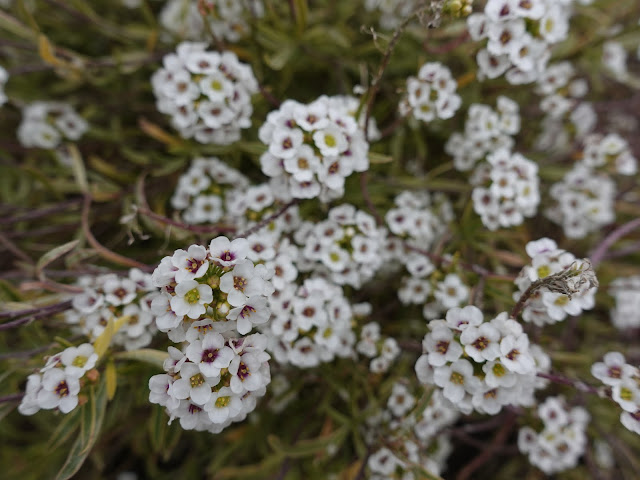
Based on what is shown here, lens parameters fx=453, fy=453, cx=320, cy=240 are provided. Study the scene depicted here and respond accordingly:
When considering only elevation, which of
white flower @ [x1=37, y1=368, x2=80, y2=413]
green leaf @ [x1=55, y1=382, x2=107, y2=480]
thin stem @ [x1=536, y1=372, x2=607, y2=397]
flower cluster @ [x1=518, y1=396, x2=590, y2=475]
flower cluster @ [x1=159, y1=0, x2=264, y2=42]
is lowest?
flower cluster @ [x1=518, y1=396, x2=590, y2=475]

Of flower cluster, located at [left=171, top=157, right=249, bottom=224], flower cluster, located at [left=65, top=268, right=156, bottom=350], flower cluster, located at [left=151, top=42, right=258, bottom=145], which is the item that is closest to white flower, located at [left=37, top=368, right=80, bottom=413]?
flower cluster, located at [left=65, top=268, right=156, bottom=350]

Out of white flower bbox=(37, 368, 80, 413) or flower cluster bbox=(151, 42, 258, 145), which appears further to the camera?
flower cluster bbox=(151, 42, 258, 145)

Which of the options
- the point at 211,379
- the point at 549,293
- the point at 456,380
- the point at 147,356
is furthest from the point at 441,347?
the point at 147,356

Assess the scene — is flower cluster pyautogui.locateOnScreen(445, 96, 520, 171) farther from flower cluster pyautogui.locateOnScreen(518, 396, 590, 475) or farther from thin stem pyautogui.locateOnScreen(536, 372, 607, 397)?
flower cluster pyautogui.locateOnScreen(518, 396, 590, 475)

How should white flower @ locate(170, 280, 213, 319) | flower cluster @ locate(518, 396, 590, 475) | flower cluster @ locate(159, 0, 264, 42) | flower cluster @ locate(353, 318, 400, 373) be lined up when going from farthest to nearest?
1. flower cluster @ locate(159, 0, 264, 42)
2. flower cluster @ locate(518, 396, 590, 475)
3. flower cluster @ locate(353, 318, 400, 373)
4. white flower @ locate(170, 280, 213, 319)

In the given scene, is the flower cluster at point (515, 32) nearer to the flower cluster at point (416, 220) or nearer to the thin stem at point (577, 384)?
the flower cluster at point (416, 220)

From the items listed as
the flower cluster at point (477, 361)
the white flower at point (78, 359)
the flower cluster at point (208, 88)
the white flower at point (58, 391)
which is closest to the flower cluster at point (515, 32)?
the flower cluster at point (208, 88)

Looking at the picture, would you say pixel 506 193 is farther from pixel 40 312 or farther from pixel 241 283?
pixel 40 312

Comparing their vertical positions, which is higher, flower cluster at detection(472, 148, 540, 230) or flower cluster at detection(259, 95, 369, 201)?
flower cluster at detection(259, 95, 369, 201)
